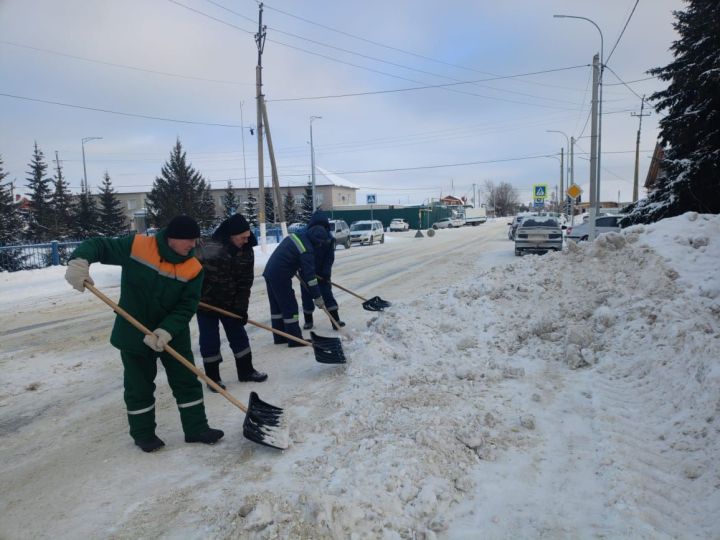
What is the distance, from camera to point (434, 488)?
2.80 meters

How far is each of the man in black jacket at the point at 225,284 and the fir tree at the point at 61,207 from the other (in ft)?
111

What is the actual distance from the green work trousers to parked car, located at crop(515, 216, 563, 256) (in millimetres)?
15397

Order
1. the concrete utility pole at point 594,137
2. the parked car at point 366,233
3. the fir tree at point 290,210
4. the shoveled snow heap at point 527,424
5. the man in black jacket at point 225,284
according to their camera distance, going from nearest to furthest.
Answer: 1. the shoveled snow heap at point 527,424
2. the man in black jacket at point 225,284
3. the concrete utility pole at point 594,137
4. the parked car at point 366,233
5. the fir tree at point 290,210

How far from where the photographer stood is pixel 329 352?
508 centimetres

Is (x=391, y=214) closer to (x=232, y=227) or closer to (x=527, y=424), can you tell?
(x=232, y=227)

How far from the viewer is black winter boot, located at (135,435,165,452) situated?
11.6 feet

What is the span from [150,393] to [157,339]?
560mm

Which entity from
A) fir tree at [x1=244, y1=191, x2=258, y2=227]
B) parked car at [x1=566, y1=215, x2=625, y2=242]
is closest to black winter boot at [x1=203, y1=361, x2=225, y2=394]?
parked car at [x1=566, y1=215, x2=625, y2=242]

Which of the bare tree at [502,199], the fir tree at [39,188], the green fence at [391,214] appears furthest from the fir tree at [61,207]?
the bare tree at [502,199]

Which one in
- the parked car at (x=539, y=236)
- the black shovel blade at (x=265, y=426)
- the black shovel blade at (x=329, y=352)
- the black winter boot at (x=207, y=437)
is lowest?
the black winter boot at (x=207, y=437)

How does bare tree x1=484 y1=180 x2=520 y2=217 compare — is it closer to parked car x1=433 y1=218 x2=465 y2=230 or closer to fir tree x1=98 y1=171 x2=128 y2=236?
parked car x1=433 y1=218 x2=465 y2=230

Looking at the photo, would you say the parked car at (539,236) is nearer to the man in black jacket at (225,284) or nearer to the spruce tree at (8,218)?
the man in black jacket at (225,284)

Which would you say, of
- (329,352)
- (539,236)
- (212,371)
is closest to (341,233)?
(539,236)

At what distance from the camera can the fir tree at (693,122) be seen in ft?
44.7
